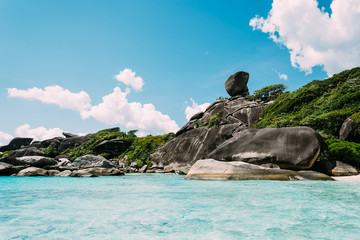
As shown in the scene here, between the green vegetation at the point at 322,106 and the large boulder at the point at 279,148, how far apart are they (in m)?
4.67

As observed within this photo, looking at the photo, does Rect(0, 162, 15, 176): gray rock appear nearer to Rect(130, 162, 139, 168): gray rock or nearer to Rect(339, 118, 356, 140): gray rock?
Rect(130, 162, 139, 168): gray rock

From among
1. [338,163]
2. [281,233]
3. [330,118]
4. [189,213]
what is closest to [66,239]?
[189,213]

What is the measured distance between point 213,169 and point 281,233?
1052 cm

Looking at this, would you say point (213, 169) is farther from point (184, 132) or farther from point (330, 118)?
point (184, 132)

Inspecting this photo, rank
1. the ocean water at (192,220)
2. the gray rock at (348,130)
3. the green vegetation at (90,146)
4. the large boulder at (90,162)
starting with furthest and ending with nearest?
the green vegetation at (90,146) → the large boulder at (90,162) → the gray rock at (348,130) → the ocean water at (192,220)

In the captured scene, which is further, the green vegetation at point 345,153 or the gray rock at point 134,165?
the gray rock at point 134,165

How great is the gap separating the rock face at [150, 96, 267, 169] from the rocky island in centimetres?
11

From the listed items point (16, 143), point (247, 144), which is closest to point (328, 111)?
point (247, 144)

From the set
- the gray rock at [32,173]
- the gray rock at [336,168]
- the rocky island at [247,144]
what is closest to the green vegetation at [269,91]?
the rocky island at [247,144]

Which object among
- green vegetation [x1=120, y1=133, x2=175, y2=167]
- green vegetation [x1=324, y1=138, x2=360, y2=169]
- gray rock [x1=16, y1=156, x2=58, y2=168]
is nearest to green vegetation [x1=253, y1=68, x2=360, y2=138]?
green vegetation [x1=324, y1=138, x2=360, y2=169]

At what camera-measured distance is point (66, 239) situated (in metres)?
3.58

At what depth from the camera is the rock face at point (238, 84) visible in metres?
39.9

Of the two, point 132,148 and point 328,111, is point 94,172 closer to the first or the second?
point 132,148

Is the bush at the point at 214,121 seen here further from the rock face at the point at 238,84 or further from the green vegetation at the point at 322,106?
the rock face at the point at 238,84
